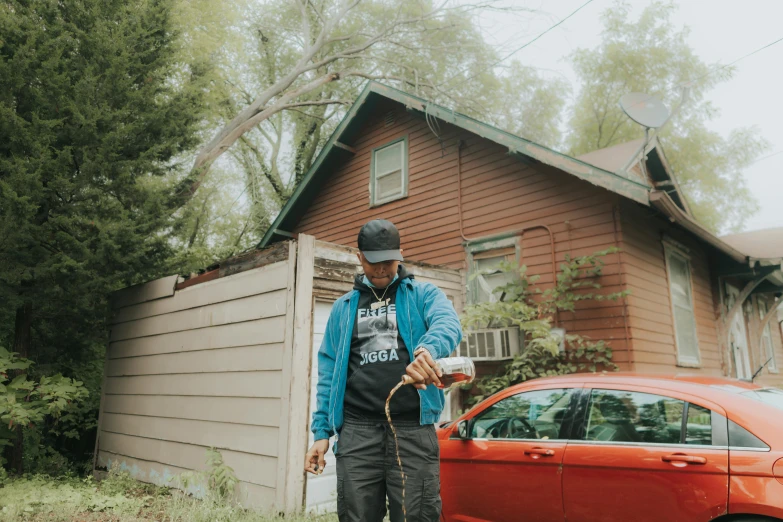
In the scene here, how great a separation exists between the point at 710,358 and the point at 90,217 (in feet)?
35.1

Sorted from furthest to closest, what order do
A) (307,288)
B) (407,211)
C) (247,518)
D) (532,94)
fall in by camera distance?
1. (532,94)
2. (407,211)
3. (307,288)
4. (247,518)

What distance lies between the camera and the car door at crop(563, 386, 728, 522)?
A: 300cm

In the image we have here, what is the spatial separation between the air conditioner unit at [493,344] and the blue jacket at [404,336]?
5.13 metres

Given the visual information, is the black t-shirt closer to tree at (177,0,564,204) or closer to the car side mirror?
the car side mirror

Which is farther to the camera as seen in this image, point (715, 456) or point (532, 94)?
point (532, 94)

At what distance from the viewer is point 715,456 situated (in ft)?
9.82

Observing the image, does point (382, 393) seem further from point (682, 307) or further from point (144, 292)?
point (682, 307)

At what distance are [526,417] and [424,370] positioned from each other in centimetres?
230

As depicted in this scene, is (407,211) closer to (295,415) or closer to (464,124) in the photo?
(464,124)

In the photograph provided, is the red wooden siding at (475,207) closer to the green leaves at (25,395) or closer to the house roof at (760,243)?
the house roof at (760,243)

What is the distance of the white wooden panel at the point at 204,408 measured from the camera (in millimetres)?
5598

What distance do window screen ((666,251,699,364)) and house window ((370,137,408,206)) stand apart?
503 cm

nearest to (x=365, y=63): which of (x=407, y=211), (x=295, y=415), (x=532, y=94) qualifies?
(x=532, y=94)

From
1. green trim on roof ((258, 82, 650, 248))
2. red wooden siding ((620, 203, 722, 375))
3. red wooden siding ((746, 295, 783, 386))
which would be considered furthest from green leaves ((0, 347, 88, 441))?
red wooden siding ((746, 295, 783, 386))
